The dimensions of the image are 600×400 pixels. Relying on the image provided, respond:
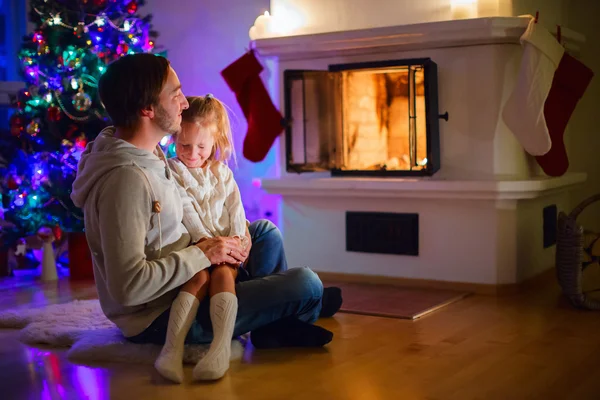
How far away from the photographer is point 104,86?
211 cm

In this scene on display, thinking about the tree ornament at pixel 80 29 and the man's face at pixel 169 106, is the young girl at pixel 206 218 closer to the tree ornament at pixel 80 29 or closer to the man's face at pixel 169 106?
the man's face at pixel 169 106

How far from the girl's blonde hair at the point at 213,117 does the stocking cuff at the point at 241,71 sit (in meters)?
1.45

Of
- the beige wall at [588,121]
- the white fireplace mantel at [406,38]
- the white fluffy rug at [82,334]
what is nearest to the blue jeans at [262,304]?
the white fluffy rug at [82,334]

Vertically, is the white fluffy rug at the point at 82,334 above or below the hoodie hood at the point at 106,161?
below

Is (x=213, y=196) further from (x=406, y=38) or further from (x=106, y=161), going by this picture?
(x=406, y=38)

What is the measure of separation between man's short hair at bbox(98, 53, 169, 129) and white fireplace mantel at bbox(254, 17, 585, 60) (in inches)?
63.6

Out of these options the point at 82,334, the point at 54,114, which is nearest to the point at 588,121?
the point at 54,114

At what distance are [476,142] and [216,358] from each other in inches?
71.4

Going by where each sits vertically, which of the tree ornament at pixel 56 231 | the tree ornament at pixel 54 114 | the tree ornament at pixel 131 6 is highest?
the tree ornament at pixel 131 6

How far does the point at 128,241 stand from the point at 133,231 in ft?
0.09

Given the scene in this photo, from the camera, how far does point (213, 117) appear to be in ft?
8.22

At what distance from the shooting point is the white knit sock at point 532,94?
3.27 metres

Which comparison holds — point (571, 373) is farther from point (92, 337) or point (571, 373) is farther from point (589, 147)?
point (589, 147)

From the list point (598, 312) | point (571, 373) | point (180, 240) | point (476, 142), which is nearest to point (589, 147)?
point (476, 142)
